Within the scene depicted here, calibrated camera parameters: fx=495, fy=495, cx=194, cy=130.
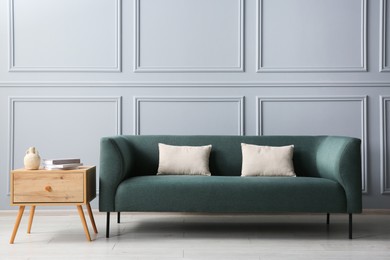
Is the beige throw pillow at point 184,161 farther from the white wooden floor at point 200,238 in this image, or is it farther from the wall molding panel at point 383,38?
the wall molding panel at point 383,38

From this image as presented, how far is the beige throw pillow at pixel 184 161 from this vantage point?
3.61 m

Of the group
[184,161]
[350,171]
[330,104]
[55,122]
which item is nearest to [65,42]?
[55,122]

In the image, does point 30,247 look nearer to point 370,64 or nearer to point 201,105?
point 201,105

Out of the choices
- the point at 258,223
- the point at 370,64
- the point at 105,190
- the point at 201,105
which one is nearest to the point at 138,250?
the point at 105,190

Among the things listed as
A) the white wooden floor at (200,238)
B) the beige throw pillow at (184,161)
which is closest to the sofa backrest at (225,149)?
the beige throw pillow at (184,161)

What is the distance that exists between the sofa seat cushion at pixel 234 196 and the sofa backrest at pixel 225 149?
540mm

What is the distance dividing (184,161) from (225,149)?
350mm

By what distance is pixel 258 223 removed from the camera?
3820mm

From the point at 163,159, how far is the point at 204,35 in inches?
48.2

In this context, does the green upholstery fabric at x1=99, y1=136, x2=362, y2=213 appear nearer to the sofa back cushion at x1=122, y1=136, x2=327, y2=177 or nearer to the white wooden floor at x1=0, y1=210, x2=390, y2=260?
the white wooden floor at x1=0, y1=210, x2=390, y2=260

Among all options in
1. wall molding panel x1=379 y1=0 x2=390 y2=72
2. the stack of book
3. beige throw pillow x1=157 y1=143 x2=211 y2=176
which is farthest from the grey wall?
the stack of book

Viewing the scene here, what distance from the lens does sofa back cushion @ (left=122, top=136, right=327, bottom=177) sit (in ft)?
12.3

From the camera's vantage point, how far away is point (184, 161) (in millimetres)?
3625

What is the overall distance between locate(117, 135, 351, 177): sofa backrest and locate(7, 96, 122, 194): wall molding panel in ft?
1.78
